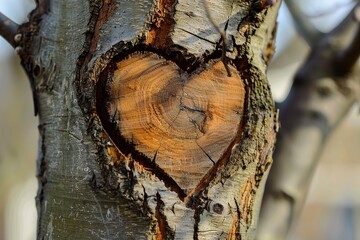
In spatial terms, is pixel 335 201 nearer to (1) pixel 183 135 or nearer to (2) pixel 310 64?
(2) pixel 310 64

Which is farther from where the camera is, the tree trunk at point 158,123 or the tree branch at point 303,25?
the tree branch at point 303,25

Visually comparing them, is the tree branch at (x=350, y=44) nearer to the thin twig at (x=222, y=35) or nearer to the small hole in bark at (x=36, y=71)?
the thin twig at (x=222, y=35)

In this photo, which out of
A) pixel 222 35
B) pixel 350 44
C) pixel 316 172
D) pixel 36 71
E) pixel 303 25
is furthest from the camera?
pixel 316 172

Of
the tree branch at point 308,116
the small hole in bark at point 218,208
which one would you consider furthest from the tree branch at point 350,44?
the small hole in bark at point 218,208

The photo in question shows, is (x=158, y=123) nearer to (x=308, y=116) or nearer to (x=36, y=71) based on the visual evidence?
(x=36, y=71)

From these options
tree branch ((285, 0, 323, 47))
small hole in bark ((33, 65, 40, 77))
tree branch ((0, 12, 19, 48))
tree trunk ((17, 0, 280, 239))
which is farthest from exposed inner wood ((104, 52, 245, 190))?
tree branch ((285, 0, 323, 47))

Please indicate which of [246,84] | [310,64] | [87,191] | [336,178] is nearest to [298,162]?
[310,64]


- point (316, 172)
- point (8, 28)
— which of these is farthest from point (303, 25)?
point (316, 172)
